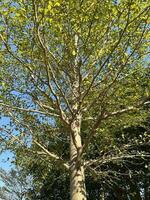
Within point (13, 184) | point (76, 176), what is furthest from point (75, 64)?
point (13, 184)

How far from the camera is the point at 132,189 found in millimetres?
24609

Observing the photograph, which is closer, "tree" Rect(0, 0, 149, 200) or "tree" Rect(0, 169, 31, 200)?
"tree" Rect(0, 0, 149, 200)

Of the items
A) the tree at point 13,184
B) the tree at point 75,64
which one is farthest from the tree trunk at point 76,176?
the tree at point 13,184

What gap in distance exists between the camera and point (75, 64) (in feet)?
35.0

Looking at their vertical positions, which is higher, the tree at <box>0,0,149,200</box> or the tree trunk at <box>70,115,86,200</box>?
the tree at <box>0,0,149,200</box>

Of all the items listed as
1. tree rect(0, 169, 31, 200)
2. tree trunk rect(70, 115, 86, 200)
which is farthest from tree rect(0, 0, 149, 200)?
tree rect(0, 169, 31, 200)

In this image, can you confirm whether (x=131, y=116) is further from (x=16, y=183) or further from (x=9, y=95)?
(x=16, y=183)

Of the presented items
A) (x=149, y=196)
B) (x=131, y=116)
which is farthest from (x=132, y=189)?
(x=131, y=116)

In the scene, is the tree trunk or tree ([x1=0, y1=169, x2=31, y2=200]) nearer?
the tree trunk

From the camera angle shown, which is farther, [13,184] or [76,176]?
[13,184]

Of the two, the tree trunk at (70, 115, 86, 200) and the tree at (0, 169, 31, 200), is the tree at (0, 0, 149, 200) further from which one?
the tree at (0, 169, 31, 200)

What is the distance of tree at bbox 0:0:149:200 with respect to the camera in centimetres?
848

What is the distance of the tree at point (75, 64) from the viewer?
848cm

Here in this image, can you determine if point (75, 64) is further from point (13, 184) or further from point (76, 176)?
point (13, 184)
